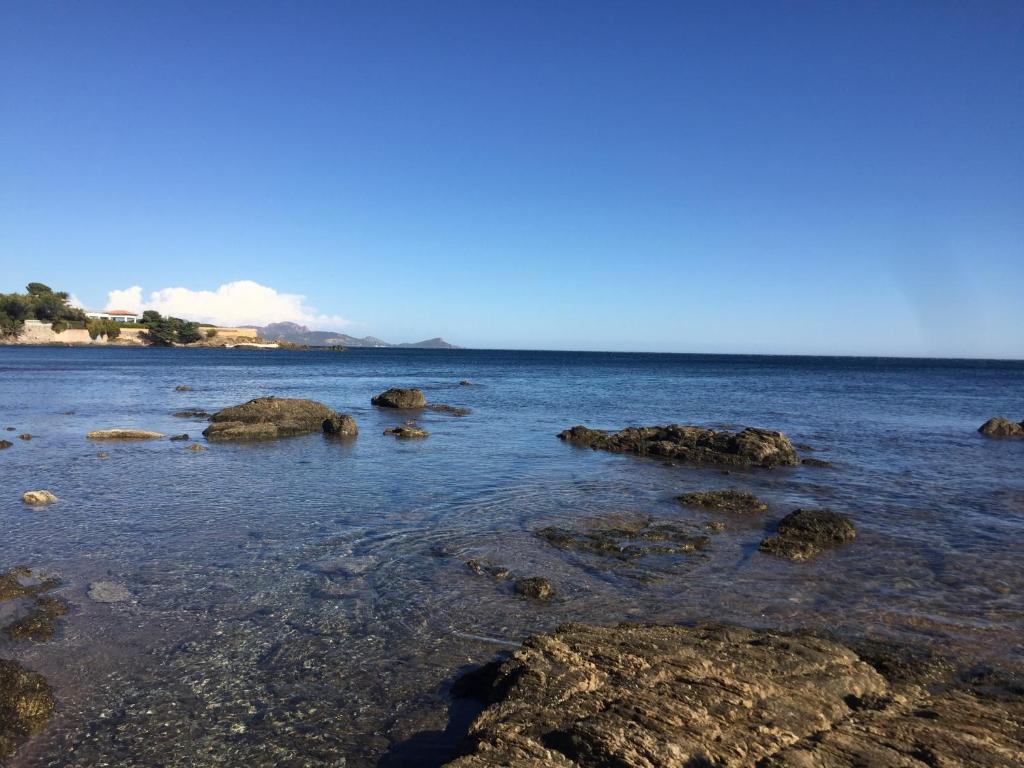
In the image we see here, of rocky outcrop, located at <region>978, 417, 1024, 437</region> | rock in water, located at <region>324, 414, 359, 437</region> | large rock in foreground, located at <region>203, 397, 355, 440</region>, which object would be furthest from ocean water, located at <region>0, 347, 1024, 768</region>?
rocky outcrop, located at <region>978, 417, 1024, 437</region>

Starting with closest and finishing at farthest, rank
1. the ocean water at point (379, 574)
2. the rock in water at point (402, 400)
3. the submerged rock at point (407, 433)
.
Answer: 1. the ocean water at point (379, 574)
2. the submerged rock at point (407, 433)
3. the rock in water at point (402, 400)

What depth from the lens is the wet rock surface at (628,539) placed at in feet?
39.6

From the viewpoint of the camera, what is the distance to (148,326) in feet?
582

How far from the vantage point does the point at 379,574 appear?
34.7 feet

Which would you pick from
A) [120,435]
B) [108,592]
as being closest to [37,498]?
[108,592]

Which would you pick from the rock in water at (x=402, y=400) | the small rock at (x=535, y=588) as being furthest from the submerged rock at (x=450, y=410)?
the small rock at (x=535, y=588)

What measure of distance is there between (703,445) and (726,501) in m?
8.47

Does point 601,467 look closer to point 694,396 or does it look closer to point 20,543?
point 20,543

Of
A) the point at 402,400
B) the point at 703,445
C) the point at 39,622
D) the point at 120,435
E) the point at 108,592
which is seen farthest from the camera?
the point at 402,400

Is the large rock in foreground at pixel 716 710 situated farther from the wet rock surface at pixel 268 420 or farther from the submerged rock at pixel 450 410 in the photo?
the submerged rock at pixel 450 410

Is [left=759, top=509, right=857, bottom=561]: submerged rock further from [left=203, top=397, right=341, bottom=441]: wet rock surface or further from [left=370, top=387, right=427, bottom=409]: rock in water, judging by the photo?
[left=370, top=387, right=427, bottom=409]: rock in water

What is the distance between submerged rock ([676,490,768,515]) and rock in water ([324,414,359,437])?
1608 cm

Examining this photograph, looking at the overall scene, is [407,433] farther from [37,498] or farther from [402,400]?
[37,498]

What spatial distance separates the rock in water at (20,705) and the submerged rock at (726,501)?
13.9 metres
